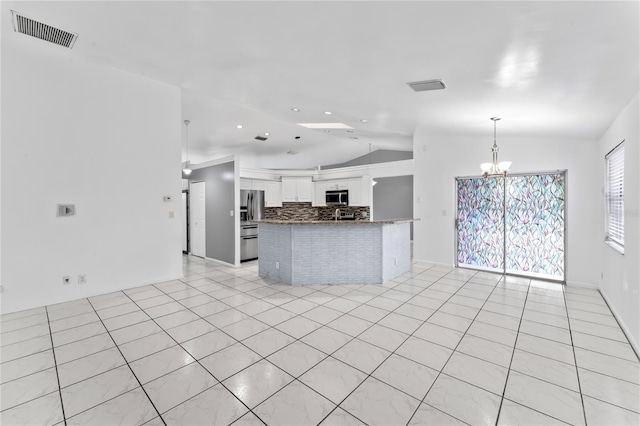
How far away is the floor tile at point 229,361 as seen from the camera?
2.20 metres

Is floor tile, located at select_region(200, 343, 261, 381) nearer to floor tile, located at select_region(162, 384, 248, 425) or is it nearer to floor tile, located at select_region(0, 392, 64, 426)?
floor tile, located at select_region(162, 384, 248, 425)

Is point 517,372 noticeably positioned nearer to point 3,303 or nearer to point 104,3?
point 104,3

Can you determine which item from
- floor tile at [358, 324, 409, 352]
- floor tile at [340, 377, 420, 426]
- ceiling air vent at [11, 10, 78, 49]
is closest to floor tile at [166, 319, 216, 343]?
floor tile at [358, 324, 409, 352]

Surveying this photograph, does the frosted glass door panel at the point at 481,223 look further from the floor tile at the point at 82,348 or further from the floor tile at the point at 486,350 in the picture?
A: the floor tile at the point at 82,348

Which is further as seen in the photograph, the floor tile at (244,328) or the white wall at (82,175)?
the white wall at (82,175)

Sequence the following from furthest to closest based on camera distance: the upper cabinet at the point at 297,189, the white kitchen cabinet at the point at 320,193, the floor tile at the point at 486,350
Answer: the white kitchen cabinet at the point at 320,193 → the upper cabinet at the point at 297,189 → the floor tile at the point at 486,350

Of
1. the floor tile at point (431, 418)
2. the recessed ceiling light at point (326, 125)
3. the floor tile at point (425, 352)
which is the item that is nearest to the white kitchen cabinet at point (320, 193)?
the recessed ceiling light at point (326, 125)

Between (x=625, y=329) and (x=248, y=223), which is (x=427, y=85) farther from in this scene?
(x=248, y=223)

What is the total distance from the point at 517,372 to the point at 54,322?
465cm

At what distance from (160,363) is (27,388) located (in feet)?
2.77

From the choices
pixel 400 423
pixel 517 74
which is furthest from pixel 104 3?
pixel 400 423

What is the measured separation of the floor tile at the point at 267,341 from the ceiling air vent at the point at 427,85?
10.2 feet

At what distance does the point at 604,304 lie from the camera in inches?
148

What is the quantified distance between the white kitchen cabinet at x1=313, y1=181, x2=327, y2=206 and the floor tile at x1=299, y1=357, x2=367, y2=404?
280 inches
